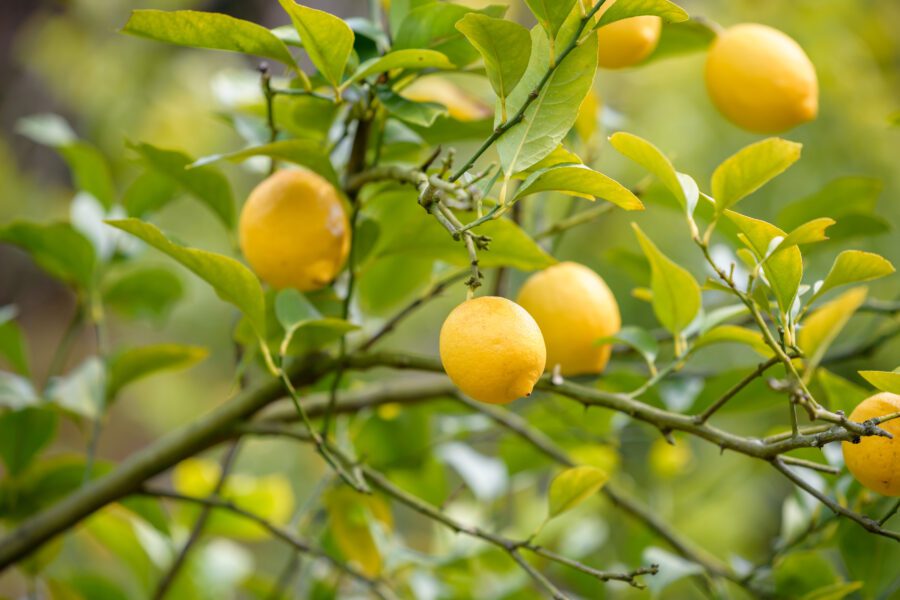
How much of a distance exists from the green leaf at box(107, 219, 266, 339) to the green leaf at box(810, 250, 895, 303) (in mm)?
253

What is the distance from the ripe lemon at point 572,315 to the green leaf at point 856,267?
0.16m

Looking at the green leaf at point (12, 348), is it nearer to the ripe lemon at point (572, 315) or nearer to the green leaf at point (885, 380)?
the ripe lemon at point (572, 315)

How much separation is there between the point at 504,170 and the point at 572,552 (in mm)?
473

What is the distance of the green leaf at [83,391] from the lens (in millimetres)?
566

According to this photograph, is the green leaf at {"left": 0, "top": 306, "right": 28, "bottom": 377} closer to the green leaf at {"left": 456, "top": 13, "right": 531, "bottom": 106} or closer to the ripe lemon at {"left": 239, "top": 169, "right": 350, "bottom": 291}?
the ripe lemon at {"left": 239, "top": 169, "right": 350, "bottom": 291}

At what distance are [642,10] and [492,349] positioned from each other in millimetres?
148

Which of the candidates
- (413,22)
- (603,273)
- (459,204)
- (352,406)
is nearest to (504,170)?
(459,204)

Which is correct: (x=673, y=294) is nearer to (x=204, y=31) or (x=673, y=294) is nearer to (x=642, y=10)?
(x=642, y=10)

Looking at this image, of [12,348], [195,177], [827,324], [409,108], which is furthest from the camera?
[12,348]

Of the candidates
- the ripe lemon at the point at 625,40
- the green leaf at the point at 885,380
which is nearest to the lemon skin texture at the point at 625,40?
the ripe lemon at the point at 625,40

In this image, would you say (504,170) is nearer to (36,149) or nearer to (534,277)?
(534,277)

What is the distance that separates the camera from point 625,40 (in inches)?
18.0

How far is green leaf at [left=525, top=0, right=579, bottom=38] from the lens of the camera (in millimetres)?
318

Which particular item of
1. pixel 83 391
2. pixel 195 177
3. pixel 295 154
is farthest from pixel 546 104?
pixel 83 391
